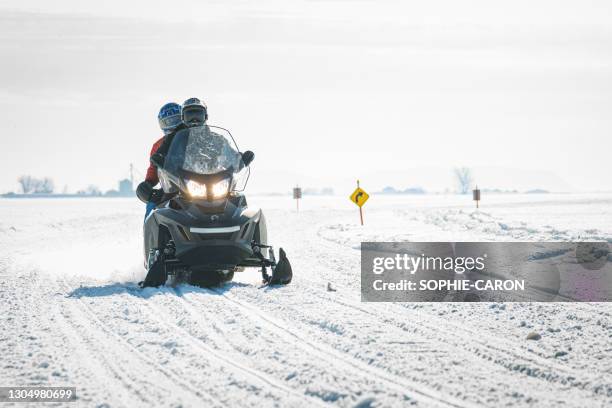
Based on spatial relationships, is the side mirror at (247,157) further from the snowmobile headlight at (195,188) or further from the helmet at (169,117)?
the helmet at (169,117)

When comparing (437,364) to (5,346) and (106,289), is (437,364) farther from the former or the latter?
(106,289)

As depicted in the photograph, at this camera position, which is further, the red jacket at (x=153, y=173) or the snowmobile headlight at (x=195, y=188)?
the red jacket at (x=153, y=173)

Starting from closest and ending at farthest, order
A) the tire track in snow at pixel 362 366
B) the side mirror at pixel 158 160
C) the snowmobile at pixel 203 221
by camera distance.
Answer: the tire track in snow at pixel 362 366
the snowmobile at pixel 203 221
the side mirror at pixel 158 160

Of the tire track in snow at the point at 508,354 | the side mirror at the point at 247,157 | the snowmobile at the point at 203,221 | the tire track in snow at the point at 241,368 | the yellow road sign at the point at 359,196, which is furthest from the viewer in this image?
the yellow road sign at the point at 359,196

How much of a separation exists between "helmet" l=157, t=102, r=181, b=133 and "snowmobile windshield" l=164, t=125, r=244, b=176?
3.08ft

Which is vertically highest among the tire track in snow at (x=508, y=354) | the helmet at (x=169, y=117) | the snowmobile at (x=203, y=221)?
the helmet at (x=169, y=117)

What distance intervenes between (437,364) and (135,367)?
2.03 m

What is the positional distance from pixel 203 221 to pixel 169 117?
2264 millimetres

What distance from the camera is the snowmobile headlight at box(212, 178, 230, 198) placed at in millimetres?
8375

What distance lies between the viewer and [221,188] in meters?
8.45

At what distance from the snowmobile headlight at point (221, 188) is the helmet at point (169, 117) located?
1673mm

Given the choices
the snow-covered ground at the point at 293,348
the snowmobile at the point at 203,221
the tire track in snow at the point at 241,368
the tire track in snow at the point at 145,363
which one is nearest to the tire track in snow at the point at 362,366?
the snow-covered ground at the point at 293,348

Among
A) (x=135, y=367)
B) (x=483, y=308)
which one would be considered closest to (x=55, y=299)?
(x=135, y=367)

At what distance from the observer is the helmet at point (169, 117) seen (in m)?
9.70
